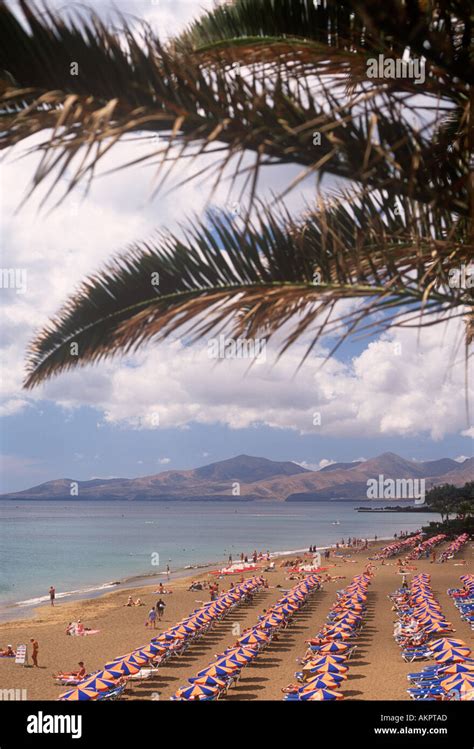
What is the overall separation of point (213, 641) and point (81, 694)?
23.9 ft

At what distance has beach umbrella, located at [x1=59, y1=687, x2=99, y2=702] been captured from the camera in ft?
39.1

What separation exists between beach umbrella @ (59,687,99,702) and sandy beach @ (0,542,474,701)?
4.40 ft

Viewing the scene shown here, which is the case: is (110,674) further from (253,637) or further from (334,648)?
(334,648)

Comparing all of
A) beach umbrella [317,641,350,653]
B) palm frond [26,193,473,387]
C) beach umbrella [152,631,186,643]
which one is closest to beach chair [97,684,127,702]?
beach umbrella [152,631,186,643]

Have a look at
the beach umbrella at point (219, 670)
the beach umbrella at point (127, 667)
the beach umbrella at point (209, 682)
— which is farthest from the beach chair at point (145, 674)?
the beach umbrella at point (209, 682)

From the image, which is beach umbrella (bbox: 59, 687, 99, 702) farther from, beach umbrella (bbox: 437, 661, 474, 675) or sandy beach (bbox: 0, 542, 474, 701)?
beach umbrella (bbox: 437, 661, 474, 675)

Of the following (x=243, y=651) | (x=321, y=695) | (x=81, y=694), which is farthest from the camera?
(x=243, y=651)

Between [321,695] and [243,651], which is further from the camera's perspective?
[243,651]

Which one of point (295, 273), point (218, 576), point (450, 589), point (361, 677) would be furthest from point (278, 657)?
point (218, 576)

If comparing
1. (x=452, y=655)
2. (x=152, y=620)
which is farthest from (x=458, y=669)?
(x=152, y=620)

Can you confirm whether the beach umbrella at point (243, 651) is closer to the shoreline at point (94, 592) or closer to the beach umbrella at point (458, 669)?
the beach umbrella at point (458, 669)

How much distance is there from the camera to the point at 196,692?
11945mm

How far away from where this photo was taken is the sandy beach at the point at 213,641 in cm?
1397
